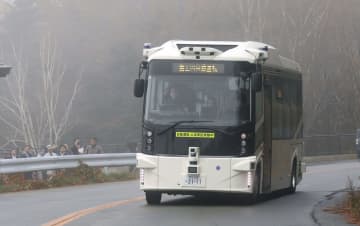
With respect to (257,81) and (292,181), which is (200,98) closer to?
(257,81)

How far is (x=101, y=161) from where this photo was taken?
27125 millimetres

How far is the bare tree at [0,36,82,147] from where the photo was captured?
161 feet

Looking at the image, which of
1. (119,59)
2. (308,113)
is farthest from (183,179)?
(119,59)

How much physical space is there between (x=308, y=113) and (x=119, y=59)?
1350 cm

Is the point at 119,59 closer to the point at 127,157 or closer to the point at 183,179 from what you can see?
the point at 127,157

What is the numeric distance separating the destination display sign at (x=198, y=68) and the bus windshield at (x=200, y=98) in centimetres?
6

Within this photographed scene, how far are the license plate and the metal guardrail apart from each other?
23.0 feet

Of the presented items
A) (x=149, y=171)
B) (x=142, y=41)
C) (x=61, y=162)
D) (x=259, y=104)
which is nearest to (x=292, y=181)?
(x=259, y=104)

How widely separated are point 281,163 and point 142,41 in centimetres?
3913

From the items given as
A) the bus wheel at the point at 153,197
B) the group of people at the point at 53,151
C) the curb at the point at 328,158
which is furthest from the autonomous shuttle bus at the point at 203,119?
the curb at the point at 328,158

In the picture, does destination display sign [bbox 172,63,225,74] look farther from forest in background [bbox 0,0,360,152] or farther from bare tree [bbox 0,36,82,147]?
bare tree [bbox 0,36,82,147]

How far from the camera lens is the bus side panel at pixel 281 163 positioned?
19547 millimetres

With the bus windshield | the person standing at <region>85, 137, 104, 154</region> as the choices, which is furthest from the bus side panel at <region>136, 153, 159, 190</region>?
the person standing at <region>85, 137, 104, 154</region>

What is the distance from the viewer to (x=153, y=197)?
18016 millimetres
